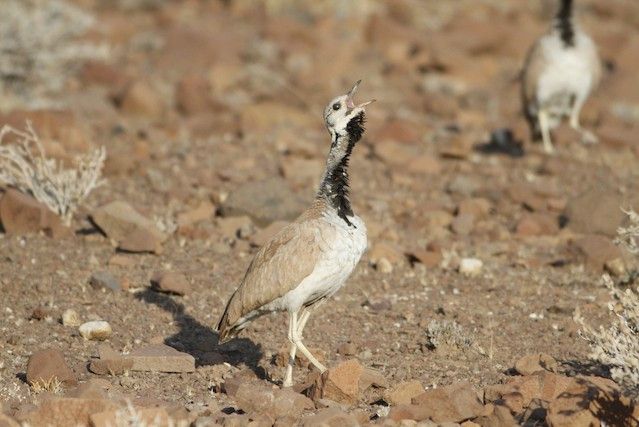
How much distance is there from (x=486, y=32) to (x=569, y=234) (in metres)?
9.39

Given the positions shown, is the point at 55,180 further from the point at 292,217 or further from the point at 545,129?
the point at 545,129

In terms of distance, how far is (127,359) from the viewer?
6562mm

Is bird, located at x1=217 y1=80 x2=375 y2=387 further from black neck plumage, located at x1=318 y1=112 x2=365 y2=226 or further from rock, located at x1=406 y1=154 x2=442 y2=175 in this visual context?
rock, located at x1=406 y1=154 x2=442 y2=175

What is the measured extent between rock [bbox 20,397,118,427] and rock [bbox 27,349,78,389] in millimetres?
927

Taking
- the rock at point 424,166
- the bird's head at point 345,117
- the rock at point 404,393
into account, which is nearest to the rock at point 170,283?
the bird's head at point 345,117

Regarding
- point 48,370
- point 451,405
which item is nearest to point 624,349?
point 451,405

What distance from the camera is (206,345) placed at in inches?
283

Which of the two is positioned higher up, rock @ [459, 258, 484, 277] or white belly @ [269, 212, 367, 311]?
rock @ [459, 258, 484, 277]

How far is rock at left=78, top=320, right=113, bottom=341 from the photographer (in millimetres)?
7164

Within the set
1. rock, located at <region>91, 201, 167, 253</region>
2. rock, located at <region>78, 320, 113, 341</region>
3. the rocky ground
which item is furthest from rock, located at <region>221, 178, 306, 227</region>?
rock, located at <region>78, 320, 113, 341</region>

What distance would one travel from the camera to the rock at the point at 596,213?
9.54 m

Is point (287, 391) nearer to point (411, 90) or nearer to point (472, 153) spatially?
point (472, 153)

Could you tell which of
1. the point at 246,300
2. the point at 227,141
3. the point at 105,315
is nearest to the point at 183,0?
the point at 227,141

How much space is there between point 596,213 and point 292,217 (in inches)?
99.1
